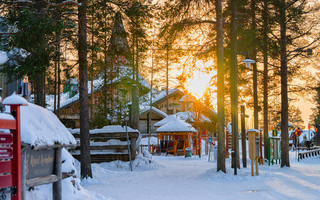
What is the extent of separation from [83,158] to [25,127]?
9.87 m

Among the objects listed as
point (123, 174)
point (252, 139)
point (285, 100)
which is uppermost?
point (285, 100)

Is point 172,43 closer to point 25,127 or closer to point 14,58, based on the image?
point 14,58

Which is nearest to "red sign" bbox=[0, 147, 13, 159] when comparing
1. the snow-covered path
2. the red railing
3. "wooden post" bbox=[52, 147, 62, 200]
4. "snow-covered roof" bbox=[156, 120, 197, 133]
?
the red railing

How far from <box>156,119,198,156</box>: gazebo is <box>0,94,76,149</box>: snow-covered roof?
30.5m

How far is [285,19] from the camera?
23.0m

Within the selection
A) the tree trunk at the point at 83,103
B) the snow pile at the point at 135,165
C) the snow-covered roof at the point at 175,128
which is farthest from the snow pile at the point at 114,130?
the snow-covered roof at the point at 175,128

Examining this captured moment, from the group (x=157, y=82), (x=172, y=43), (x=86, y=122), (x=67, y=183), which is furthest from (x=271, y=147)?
(x=157, y=82)

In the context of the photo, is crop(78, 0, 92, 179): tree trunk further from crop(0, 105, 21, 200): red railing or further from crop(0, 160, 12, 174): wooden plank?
crop(0, 160, 12, 174): wooden plank

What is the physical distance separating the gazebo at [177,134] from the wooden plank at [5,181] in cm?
3274

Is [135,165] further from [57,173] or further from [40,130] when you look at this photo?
[40,130]

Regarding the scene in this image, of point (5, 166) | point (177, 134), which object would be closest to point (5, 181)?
point (5, 166)

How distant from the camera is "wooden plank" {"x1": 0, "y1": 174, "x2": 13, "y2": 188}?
5.90m

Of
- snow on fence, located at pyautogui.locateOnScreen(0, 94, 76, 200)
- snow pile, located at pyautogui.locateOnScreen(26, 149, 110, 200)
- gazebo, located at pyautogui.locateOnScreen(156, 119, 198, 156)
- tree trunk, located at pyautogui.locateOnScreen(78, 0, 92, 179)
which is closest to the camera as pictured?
snow on fence, located at pyautogui.locateOnScreen(0, 94, 76, 200)

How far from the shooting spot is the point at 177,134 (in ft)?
129
